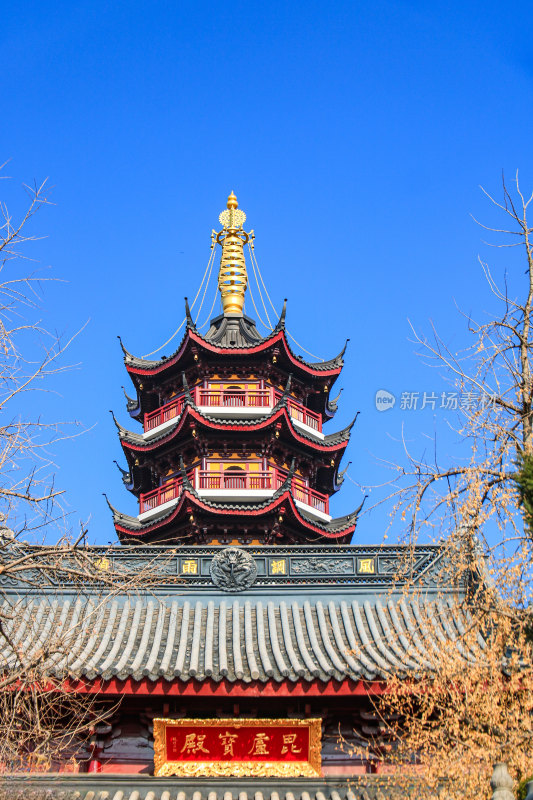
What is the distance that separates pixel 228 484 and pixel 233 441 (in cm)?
88

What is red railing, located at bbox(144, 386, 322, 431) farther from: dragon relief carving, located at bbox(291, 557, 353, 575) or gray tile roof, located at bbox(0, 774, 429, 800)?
gray tile roof, located at bbox(0, 774, 429, 800)

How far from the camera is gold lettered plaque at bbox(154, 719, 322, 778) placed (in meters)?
11.6


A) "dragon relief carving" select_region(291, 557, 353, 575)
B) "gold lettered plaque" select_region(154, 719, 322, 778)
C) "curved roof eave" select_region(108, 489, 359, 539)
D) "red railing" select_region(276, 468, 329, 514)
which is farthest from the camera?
"red railing" select_region(276, 468, 329, 514)

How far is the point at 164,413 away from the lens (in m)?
21.4

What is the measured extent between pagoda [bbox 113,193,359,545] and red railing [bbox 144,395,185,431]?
26mm

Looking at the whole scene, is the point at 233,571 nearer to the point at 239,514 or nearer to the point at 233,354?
the point at 239,514

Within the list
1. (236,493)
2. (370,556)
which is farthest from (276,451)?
(370,556)

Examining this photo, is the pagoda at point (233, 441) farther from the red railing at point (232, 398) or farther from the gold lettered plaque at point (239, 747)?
the gold lettered plaque at point (239, 747)

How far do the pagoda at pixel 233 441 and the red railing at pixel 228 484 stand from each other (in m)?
0.02

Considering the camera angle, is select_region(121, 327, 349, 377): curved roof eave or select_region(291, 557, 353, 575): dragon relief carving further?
select_region(121, 327, 349, 377): curved roof eave

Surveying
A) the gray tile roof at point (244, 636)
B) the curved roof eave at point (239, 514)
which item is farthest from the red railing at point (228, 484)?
the gray tile roof at point (244, 636)

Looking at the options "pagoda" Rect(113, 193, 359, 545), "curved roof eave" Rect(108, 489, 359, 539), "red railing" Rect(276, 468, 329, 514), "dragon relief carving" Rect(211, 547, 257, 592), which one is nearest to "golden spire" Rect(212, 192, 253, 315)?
"pagoda" Rect(113, 193, 359, 545)

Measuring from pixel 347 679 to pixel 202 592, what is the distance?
3032 millimetres

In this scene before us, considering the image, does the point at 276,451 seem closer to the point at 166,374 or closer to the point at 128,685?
the point at 166,374
